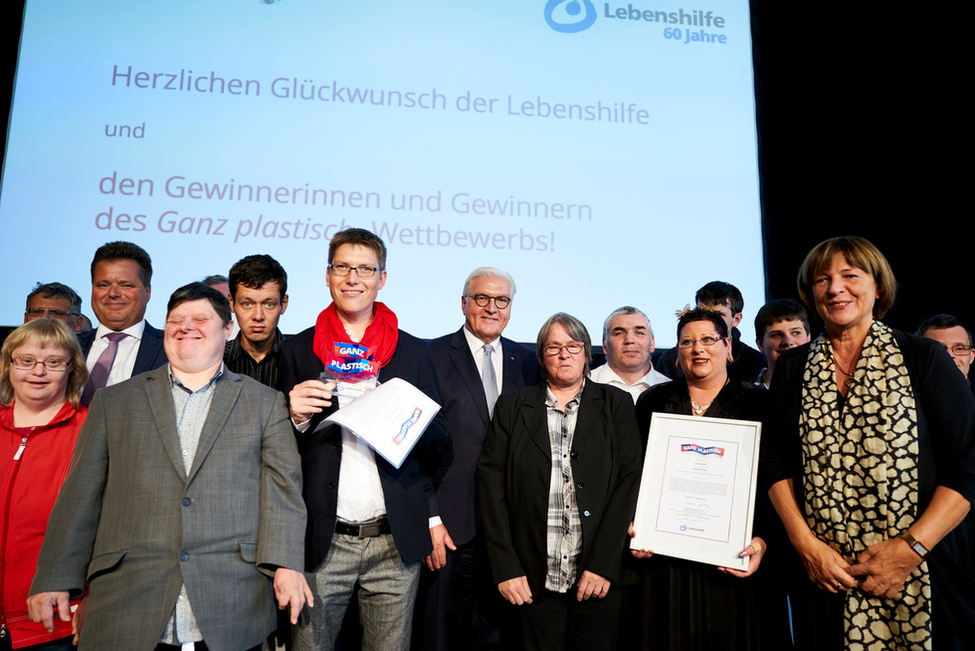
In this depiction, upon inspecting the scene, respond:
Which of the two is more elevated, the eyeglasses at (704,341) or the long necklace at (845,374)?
the eyeglasses at (704,341)

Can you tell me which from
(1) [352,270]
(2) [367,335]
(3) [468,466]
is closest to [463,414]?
(3) [468,466]

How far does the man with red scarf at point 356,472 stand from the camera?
2242mm

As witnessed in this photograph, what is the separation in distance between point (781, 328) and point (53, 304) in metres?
4.02

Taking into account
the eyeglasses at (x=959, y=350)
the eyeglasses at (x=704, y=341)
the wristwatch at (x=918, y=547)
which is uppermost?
the eyeglasses at (x=959, y=350)

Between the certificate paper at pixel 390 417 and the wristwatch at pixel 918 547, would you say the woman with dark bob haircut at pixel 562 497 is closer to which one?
the certificate paper at pixel 390 417

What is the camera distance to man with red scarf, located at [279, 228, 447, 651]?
7.36ft

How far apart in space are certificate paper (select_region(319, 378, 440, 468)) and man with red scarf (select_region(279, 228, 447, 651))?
0.07m

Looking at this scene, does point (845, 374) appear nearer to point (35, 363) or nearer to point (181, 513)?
point (181, 513)

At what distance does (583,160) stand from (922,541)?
11.1 feet

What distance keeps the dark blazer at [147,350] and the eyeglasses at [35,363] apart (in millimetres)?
507

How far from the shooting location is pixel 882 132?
18.6 ft

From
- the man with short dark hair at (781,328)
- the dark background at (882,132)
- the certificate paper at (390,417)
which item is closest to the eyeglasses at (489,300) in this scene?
the certificate paper at (390,417)

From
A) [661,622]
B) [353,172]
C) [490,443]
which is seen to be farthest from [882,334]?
[353,172]

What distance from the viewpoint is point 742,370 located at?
12.0ft
